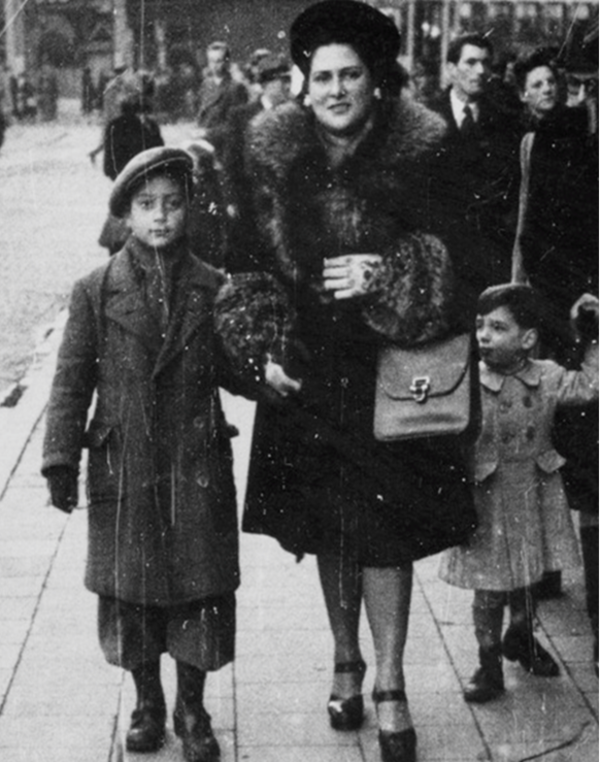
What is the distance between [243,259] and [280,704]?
51.8 inches

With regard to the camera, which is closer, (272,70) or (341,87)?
(341,87)

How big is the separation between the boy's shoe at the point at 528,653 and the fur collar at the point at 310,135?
163 cm

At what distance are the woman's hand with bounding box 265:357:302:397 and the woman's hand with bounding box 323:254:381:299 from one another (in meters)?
0.25

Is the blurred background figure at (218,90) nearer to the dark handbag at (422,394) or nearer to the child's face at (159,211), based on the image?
the child's face at (159,211)

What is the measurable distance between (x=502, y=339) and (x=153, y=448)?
112 cm

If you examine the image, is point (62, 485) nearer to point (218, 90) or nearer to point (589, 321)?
point (589, 321)

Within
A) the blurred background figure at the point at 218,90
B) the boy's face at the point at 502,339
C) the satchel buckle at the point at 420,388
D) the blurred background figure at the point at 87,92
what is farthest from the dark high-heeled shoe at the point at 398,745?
the blurred background figure at the point at 87,92

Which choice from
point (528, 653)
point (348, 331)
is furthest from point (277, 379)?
point (528, 653)

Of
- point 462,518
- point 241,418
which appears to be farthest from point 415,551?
point 241,418

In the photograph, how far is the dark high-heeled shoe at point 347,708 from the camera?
4422mm

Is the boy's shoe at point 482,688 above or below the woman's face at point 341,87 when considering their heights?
below

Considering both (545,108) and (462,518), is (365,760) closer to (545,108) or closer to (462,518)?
(462,518)

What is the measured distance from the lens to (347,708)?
443cm

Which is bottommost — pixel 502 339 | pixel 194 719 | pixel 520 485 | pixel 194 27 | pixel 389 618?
pixel 194 27
